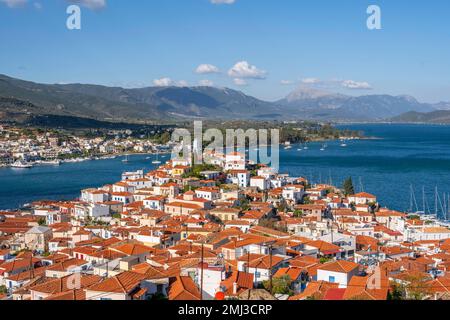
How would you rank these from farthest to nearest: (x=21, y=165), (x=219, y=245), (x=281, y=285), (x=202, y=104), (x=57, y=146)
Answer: (x=202, y=104)
(x=57, y=146)
(x=21, y=165)
(x=219, y=245)
(x=281, y=285)

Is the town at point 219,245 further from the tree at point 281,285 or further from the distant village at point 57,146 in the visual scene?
the distant village at point 57,146

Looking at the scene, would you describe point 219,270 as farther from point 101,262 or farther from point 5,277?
point 5,277

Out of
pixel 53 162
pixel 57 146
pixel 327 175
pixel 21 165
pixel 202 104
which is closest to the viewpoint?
pixel 327 175

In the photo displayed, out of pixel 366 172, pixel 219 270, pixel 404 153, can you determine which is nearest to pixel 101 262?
pixel 219 270

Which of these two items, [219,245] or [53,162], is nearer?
[219,245]

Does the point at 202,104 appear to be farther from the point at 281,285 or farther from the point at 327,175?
the point at 281,285

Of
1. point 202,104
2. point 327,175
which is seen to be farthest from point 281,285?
point 202,104

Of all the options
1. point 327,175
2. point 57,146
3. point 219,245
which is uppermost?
point 57,146

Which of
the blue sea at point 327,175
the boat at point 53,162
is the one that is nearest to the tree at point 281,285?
the blue sea at point 327,175

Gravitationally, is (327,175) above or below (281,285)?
below
